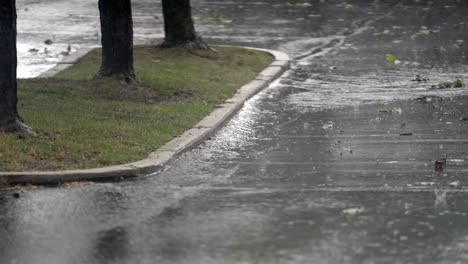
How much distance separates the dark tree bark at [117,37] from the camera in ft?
51.5

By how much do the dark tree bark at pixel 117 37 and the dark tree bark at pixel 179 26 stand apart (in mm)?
3812

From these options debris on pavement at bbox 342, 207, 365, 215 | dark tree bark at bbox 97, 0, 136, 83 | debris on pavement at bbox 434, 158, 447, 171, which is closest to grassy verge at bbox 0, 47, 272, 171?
dark tree bark at bbox 97, 0, 136, 83

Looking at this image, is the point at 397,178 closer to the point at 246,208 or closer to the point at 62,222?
the point at 246,208

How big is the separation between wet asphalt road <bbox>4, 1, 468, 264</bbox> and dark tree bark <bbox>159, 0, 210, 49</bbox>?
229 cm

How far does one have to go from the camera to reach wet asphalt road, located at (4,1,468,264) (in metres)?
8.12

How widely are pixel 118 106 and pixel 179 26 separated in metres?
5.85

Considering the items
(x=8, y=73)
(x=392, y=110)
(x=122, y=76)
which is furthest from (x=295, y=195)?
(x=122, y=76)

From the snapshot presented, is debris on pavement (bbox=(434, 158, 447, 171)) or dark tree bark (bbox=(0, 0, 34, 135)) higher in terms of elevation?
dark tree bark (bbox=(0, 0, 34, 135))

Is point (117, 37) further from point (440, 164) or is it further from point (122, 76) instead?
point (440, 164)

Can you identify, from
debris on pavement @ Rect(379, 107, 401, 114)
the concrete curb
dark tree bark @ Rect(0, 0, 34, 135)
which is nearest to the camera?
the concrete curb

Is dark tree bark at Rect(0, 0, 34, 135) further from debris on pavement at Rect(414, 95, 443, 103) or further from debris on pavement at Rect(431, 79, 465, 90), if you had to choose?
debris on pavement at Rect(431, 79, 465, 90)

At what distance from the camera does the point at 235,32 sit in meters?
24.6

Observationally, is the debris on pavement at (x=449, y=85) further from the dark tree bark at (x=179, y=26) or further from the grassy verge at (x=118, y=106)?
the dark tree bark at (x=179, y=26)

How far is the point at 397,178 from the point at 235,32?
564 inches
